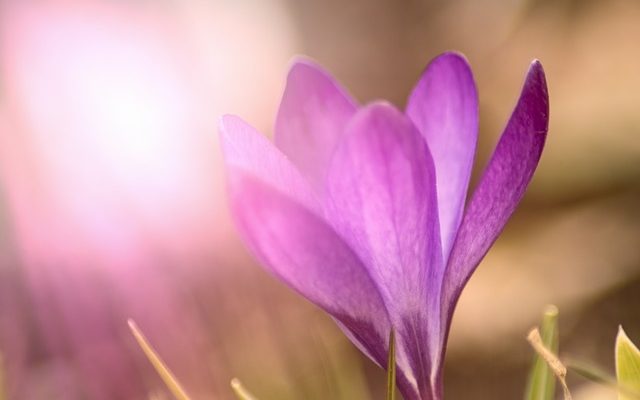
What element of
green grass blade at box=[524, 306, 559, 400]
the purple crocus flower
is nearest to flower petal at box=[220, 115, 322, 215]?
the purple crocus flower

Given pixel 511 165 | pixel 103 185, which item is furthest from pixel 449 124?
pixel 103 185

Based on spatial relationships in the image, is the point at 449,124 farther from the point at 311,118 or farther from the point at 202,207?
the point at 202,207

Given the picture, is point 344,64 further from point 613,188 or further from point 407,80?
point 613,188

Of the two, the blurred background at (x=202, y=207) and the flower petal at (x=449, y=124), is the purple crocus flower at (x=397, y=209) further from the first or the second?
the blurred background at (x=202, y=207)

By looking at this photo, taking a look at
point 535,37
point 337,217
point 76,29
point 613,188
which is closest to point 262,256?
point 337,217

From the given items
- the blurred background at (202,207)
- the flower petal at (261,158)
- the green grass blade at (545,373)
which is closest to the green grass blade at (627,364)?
the green grass blade at (545,373)

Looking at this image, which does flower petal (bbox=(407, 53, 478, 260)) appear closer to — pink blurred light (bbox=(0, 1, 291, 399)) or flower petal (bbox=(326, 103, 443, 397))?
flower petal (bbox=(326, 103, 443, 397))

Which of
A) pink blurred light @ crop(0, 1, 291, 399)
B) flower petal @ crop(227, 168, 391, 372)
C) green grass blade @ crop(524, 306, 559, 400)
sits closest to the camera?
flower petal @ crop(227, 168, 391, 372)
